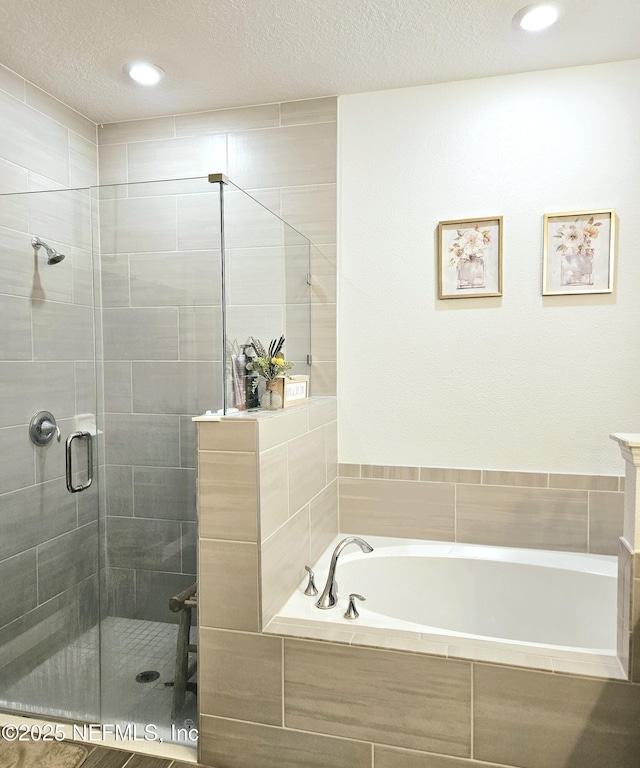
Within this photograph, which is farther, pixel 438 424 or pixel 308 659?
pixel 438 424

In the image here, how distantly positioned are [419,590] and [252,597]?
0.91 m

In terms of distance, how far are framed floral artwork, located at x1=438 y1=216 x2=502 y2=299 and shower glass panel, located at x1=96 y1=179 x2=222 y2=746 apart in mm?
1165

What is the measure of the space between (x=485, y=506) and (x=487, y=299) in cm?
92

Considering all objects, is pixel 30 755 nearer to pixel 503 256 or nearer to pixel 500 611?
pixel 500 611

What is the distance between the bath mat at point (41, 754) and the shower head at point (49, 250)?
1.63m

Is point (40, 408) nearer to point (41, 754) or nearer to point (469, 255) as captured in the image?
point (41, 754)

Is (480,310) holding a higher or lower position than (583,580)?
higher

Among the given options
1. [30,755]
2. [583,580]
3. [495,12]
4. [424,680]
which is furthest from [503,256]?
[30,755]

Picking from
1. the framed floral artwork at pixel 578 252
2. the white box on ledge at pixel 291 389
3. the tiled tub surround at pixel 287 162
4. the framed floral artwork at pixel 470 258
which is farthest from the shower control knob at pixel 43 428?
the framed floral artwork at pixel 578 252

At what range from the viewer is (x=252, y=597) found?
182cm

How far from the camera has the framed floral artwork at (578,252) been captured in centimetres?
238

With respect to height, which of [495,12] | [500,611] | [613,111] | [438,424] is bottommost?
[500,611]

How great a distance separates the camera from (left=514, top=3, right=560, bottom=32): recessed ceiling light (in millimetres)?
1953

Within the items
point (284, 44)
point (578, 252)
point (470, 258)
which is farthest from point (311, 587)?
point (284, 44)
